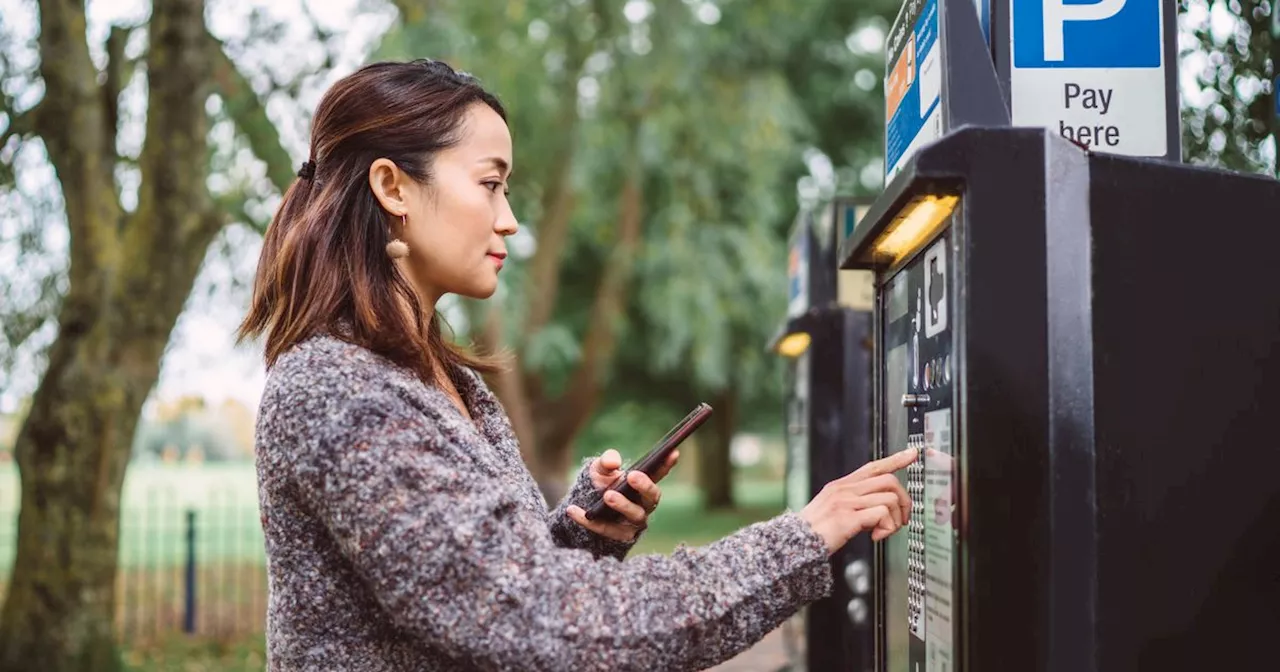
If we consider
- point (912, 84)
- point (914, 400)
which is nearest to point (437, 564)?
point (914, 400)

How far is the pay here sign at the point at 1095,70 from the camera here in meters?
1.85

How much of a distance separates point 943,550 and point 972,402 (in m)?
0.25

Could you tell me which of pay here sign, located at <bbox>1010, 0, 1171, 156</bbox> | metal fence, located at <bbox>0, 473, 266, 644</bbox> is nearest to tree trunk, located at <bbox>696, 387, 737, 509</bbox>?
metal fence, located at <bbox>0, 473, 266, 644</bbox>

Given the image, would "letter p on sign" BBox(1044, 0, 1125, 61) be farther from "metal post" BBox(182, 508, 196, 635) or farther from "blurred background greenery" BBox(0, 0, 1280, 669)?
"metal post" BBox(182, 508, 196, 635)

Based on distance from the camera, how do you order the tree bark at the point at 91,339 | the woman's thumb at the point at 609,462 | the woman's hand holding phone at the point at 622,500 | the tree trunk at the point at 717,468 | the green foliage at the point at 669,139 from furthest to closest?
the tree trunk at the point at 717,468, the green foliage at the point at 669,139, the tree bark at the point at 91,339, the woman's thumb at the point at 609,462, the woman's hand holding phone at the point at 622,500

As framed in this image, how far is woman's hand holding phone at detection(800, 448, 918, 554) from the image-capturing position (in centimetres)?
160

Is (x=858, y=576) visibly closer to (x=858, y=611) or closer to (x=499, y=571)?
(x=858, y=611)

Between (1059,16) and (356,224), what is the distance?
42.4 inches

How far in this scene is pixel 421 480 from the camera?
1.48 m

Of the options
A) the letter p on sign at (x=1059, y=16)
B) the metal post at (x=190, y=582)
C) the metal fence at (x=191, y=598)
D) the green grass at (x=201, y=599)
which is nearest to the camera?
the letter p on sign at (x=1059, y=16)

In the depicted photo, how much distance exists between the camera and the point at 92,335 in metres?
7.20

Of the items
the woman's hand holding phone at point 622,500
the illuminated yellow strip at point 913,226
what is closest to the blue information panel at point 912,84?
the illuminated yellow strip at point 913,226

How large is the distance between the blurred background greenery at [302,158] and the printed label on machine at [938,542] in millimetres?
1156

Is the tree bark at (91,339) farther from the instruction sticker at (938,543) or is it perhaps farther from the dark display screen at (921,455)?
the instruction sticker at (938,543)
